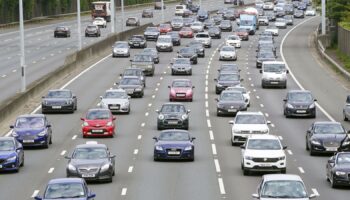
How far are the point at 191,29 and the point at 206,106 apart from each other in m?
64.7

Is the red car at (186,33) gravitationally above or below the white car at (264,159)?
below

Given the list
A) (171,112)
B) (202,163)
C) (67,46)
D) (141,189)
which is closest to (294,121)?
(171,112)

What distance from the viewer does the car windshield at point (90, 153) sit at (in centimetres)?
3897

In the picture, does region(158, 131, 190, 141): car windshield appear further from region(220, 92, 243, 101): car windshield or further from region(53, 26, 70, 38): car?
region(53, 26, 70, 38): car

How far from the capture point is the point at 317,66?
9600 cm

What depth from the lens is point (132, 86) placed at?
7094 centimetres

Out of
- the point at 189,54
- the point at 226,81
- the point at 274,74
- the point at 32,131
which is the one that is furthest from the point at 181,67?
the point at 32,131

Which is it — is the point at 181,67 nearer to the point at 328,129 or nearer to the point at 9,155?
the point at 328,129

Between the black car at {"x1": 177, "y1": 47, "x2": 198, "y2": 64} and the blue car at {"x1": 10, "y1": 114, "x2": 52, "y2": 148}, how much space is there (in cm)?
4502

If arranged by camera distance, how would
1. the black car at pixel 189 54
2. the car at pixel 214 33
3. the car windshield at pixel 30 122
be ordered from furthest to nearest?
the car at pixel 214 33 → the black car at pixel 189 54 → the car windshield at pixel 30 122

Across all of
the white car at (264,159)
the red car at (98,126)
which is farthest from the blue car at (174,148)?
the red car at (98,126)

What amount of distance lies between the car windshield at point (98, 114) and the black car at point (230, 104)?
32.3 feet

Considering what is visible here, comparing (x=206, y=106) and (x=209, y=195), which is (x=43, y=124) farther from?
(x=206, y=106)

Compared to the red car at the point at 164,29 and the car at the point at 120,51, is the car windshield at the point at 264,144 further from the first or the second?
the red car at the point at 164,29
